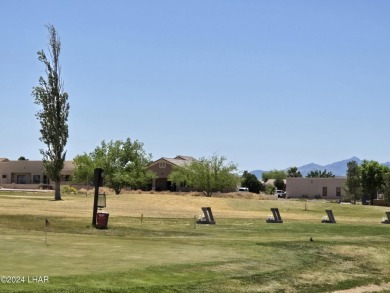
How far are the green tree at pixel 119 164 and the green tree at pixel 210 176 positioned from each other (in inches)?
320

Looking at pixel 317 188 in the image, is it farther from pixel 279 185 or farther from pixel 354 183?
pixel 279 185

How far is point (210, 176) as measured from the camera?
112875 millimetres

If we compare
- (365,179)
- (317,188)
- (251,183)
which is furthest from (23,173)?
(365,179)

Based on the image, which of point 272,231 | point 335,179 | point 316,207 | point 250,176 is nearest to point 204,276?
point 272,231

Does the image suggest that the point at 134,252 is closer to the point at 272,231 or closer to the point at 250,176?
the point at 272,231

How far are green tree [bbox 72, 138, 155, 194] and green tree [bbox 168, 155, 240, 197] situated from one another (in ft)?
26.6

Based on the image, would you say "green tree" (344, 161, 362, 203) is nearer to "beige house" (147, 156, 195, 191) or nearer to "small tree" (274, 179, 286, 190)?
"beige house" (147, 156, 195, 191)

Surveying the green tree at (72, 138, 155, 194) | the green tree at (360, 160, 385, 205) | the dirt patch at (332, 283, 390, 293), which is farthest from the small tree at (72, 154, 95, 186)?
the dirt patch at (332, 283, 390, 293)

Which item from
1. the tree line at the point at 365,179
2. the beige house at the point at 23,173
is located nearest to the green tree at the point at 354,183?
the tree line at the point at 365,179

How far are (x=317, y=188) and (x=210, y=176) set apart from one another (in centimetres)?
3333

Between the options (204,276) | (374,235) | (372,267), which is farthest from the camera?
(374,235)

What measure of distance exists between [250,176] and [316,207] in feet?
262

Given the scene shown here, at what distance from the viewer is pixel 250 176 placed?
6447 inches

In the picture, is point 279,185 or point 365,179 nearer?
point 365,179
